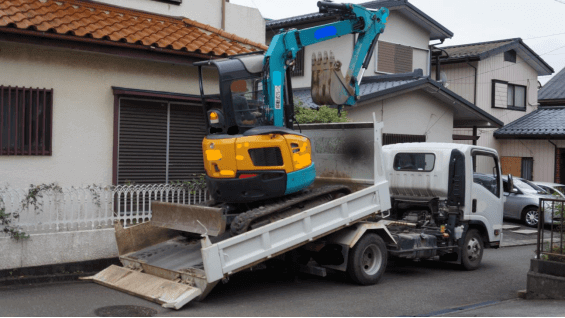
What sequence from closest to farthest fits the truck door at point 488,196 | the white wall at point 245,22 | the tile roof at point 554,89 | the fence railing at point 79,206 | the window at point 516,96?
the fence railing at point 79,206 → the truck door at point 488,196 → the white wall at point 245,22 → the window at point 516,96 → the tile roof at point 554,89

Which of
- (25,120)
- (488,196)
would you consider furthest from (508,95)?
(25,120)

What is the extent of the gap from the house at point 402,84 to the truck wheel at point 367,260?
7.72 metres

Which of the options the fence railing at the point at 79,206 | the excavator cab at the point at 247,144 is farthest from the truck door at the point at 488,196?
the fence railing at the point at 79,206

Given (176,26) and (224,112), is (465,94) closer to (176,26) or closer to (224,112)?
(176,26)

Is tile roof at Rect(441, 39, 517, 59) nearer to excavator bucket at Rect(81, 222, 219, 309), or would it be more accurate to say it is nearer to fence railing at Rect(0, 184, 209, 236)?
fence railing at Rect(0, 184, 209, 236)

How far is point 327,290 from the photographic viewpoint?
30.5 ft

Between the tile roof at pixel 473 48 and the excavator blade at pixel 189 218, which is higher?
the tile roof at pixel 473 48

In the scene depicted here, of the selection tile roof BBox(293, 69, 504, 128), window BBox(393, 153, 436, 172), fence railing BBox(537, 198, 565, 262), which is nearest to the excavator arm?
window BBox(393, 153, 436, 172)

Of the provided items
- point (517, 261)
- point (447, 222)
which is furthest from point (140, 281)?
point (517, 261)

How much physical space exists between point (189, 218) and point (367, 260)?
9.61 ft

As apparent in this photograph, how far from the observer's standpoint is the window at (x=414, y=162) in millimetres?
11328

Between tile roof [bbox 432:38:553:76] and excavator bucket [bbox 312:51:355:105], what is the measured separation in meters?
17.8

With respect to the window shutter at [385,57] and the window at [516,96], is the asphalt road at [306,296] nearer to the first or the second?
the window shutter at [385,57]

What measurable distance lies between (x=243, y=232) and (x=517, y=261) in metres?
7.29
